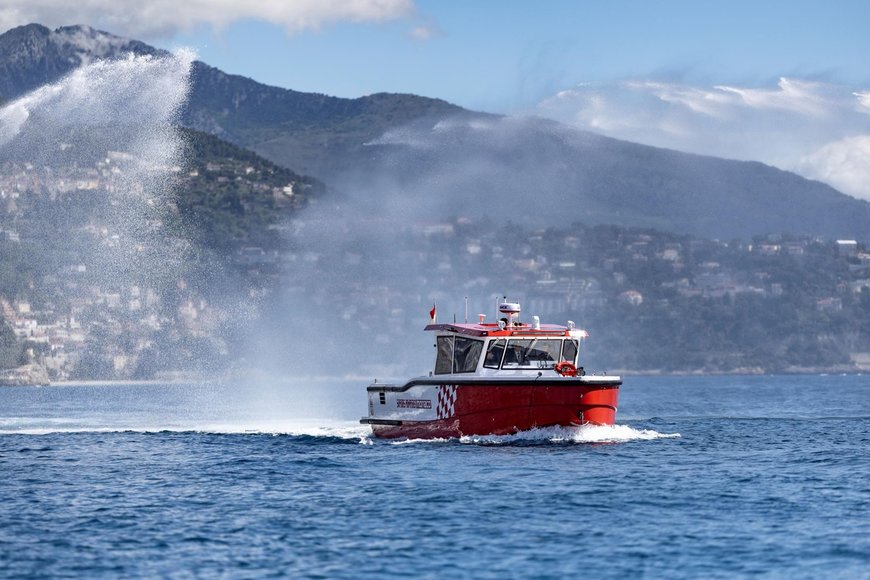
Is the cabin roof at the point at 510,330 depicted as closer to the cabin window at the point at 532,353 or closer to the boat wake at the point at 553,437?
the cabin window at the point at 532,353

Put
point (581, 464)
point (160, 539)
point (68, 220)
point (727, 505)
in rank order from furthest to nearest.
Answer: point (68, 220)
point (581, 464)
point (727, 505)
point (160, 539)

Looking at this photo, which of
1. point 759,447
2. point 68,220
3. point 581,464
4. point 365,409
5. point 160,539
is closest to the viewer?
point 160,539

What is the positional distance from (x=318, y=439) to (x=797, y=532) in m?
28.6

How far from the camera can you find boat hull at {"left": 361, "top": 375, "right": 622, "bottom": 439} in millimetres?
51500

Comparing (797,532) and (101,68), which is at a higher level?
(101,68)

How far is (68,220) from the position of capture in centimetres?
19825

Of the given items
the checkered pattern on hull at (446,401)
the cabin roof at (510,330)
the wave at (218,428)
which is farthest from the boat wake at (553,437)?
the wave at (218,428)

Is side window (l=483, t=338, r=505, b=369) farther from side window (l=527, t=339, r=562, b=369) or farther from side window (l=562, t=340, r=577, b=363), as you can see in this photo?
side window (l=562, t=340, r=577, b=363)

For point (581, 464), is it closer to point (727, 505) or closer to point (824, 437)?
point (727, 505)

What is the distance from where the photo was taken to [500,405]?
52.4 m

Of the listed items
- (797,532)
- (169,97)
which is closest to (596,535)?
(797,532)

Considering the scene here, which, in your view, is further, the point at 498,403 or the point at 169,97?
the point at 169,97

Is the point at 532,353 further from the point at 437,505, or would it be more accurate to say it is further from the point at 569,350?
the point at 437,505

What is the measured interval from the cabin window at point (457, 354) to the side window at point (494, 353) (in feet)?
1.17
